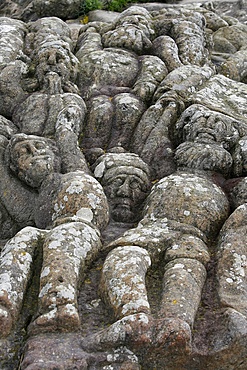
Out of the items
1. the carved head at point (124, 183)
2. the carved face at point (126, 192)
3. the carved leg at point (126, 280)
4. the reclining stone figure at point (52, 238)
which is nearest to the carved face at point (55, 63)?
the reclining stone figure at point (52, 238)

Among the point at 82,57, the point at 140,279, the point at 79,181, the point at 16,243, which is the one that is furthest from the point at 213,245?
the point at 82,57

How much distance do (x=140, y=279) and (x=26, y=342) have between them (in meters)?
1.38

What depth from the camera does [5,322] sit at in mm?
5039

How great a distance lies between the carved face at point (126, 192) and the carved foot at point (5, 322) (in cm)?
255

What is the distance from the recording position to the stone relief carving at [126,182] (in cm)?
504

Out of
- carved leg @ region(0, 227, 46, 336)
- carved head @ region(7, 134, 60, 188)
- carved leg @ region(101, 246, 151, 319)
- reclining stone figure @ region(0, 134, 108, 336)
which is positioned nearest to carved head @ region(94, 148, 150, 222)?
reclining stone figure @ region(0, 134, 108, 336)

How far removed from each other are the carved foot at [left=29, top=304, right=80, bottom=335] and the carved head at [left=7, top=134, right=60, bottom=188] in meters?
2.76

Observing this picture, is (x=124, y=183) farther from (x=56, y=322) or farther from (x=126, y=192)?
(x=56, y=322)

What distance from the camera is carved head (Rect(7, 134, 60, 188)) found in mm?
7375

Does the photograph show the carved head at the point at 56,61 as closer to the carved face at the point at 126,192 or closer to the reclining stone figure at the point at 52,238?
the reclining stone figure at the point at 52,238

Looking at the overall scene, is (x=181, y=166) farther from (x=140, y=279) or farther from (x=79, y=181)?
(x=140, y=279)

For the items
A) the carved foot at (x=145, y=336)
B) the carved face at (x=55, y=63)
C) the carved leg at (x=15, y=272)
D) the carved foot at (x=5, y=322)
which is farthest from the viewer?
the carved face at (x=55, y=63)

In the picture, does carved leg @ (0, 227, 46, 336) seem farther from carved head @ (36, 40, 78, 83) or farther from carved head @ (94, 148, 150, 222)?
carved head @ (36, 40, 78, 83)

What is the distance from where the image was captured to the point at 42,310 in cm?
517
